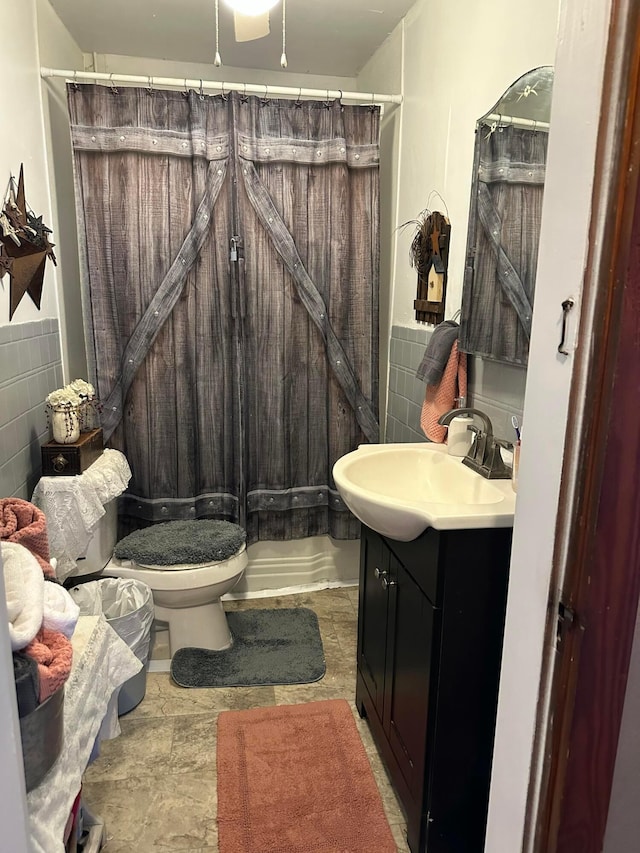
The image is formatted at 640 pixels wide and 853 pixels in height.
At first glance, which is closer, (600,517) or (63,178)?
(600,517)

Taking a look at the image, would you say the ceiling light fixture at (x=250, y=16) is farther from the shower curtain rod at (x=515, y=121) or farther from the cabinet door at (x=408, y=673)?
the cabinet door at (x=408, y=673)

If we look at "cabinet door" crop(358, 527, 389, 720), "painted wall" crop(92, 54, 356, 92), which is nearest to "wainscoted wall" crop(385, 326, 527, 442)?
"cabinet door" crop(358, 527, 389, 720)

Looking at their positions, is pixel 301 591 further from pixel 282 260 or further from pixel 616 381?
pixel 616 381

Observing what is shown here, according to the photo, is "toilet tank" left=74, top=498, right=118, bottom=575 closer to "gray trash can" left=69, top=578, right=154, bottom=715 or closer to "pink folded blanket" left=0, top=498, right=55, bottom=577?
"gray trash can" left=69, top=578, right=154, bottom=715

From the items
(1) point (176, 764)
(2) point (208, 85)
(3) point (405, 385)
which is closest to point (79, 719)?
(1) point (176, 764)

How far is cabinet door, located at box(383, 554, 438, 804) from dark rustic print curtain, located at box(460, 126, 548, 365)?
0.71 metres

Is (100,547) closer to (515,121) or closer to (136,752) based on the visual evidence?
(136,752)

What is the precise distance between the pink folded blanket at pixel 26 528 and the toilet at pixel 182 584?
89 cm

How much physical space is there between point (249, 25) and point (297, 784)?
2413 millimetres

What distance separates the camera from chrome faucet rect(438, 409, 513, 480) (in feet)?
5.33

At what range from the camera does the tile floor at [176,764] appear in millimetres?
1613

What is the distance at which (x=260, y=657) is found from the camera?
2.38 meters

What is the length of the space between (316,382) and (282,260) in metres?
0.55

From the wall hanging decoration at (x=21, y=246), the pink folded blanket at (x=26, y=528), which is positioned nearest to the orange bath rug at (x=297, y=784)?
the pink folded blanket at (x=26, y=528)
